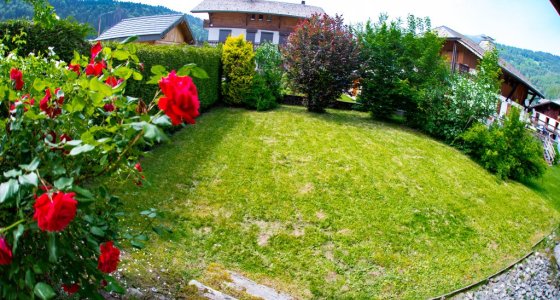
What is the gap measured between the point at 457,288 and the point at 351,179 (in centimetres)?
319

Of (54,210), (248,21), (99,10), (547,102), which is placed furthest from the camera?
(99,10)

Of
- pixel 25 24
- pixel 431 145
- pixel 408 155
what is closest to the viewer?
pixel 25 24

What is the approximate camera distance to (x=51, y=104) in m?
2.22

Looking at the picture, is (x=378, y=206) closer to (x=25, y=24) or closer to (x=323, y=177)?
(x=323, y=177)

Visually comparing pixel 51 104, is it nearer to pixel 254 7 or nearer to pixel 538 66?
pixel 254 7

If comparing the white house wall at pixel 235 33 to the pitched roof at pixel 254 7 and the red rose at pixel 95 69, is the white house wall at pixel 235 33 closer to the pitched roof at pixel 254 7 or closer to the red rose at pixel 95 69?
the pitched roof at pixel 254 7

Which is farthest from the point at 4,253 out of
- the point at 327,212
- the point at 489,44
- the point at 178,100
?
the point at 489,44

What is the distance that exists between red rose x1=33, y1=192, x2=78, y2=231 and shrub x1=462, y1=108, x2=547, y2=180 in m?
11.4

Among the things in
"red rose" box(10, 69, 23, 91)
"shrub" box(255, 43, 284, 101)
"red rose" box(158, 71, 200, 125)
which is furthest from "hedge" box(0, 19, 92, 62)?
"shrub" box(255, 43, 284, 101)

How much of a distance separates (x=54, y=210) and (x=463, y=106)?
12.9 metres

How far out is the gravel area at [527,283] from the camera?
6133mm

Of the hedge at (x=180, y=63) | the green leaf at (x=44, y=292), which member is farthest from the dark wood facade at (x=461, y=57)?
the green leaf at (x=44, y=292)

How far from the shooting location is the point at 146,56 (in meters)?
8.95

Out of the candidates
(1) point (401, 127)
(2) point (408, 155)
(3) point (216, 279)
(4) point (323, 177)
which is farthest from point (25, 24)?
(1) point (401, 127)
